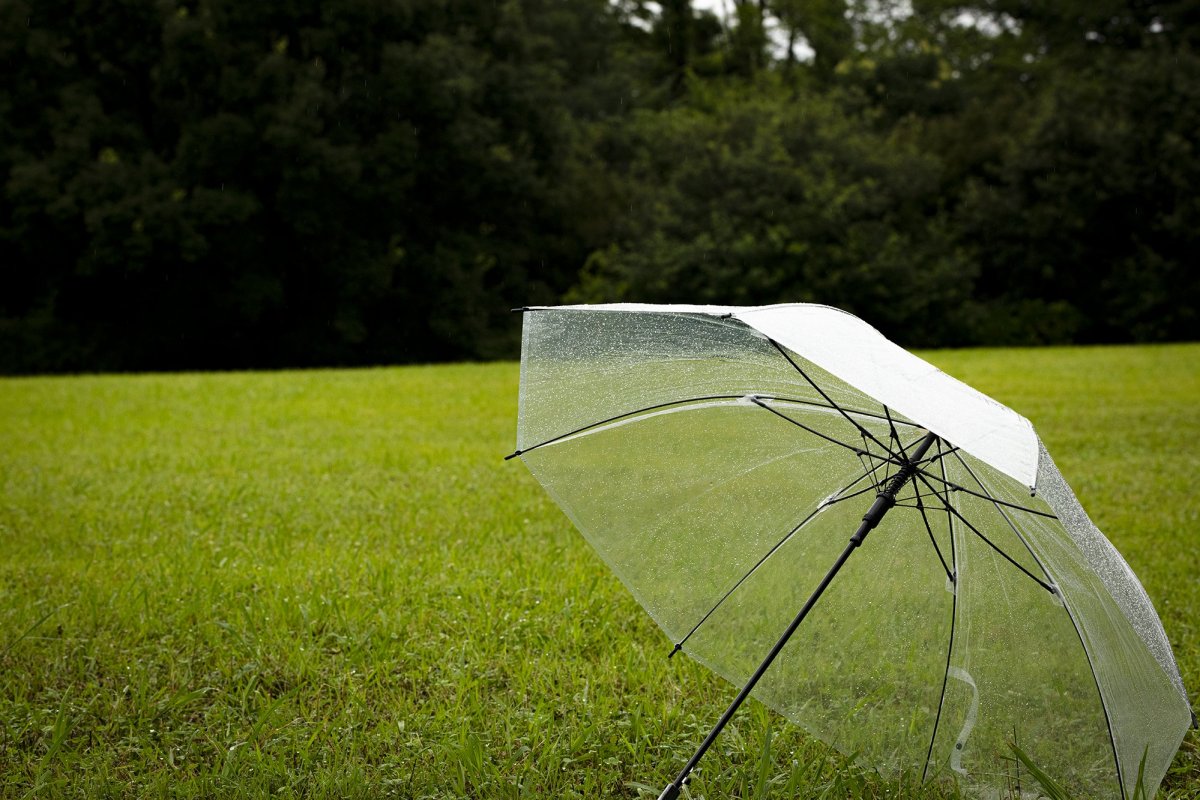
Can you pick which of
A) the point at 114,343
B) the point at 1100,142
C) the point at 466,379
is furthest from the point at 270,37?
the point at 1100,142

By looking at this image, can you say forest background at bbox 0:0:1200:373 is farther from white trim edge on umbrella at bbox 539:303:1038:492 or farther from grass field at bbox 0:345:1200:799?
white trim edge on umbrella at bbox 539:303:1038:492

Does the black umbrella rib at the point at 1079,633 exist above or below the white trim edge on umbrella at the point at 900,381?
below

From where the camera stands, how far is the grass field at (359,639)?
95.7 inches

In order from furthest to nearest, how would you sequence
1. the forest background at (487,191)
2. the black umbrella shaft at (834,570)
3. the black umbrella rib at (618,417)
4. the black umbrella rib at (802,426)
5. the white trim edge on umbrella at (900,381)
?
the forest background at (487,191)
the black umbrella rib at (618,417)
the black umbrella rib at (802,426)
the black umbrella shaft at (834,570)
the white trim edge on umbrella at (900,381)

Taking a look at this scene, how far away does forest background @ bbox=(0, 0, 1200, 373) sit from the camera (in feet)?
64.3

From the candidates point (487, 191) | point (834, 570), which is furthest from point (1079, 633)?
point (487, 191)

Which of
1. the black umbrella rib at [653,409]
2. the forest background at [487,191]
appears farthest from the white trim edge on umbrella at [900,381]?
the forest background at [487,191]

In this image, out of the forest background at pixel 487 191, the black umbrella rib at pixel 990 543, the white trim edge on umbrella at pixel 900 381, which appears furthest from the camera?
the forest background at pixel 487 191

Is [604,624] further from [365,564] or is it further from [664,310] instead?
[664,310]

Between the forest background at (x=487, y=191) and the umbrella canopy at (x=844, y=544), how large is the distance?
722 inches

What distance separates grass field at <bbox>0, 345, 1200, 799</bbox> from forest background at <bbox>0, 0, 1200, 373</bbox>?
14.6m

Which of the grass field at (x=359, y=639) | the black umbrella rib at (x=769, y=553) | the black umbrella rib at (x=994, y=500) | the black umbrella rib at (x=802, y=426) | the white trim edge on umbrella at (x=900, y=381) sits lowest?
the grass field at (x=359, y=639)

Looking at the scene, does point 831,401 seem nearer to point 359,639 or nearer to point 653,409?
point 653,409

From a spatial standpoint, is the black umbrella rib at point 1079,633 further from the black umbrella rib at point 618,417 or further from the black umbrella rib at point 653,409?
the black umbrella rib at point 618,417
